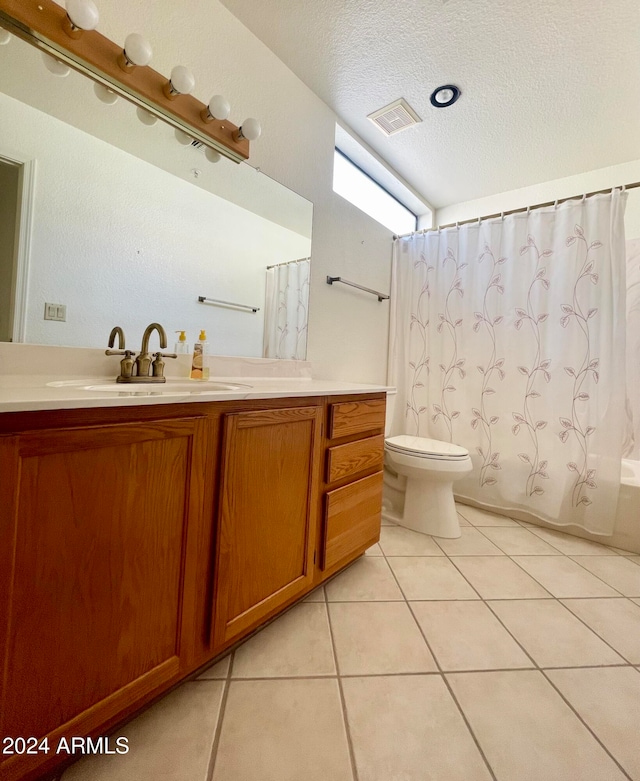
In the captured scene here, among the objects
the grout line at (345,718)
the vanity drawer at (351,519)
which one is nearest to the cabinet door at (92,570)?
the grout line at (345,718)

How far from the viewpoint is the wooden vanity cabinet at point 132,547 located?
56 cm

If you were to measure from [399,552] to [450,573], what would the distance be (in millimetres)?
248

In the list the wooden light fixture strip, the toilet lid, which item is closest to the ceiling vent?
the wooden light fixture strip

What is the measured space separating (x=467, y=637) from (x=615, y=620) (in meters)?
0.62

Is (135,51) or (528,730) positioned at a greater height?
(135,51)

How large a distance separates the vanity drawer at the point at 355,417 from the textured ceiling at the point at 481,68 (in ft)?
5.29

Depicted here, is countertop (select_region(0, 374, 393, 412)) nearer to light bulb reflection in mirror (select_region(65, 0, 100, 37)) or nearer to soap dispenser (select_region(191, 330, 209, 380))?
soap dispenser (select_region(191, 330, 209, 380))

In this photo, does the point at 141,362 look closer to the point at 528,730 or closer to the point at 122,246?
the point at 122,246

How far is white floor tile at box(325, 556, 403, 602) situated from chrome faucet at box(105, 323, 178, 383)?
1063 mm

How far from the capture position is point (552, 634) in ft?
3.79

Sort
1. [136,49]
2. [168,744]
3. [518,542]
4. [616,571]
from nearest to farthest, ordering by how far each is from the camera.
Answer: [168,744], [136,49], [616,571], [518,542]

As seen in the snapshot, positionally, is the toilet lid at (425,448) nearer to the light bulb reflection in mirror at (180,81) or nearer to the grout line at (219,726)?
the grout line at (219,726)

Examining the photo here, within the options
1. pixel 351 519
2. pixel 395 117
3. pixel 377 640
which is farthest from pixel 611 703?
pixel 395 117

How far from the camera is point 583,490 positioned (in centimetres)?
182
